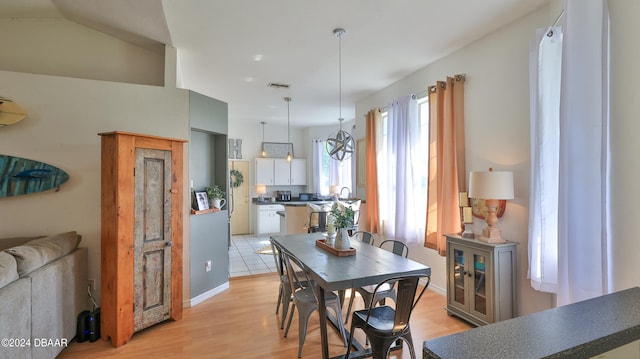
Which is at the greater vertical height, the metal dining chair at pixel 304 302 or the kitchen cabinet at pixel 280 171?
the kitchen cabinet at pixel 280 171

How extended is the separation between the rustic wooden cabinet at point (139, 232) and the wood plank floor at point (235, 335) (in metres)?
0.16

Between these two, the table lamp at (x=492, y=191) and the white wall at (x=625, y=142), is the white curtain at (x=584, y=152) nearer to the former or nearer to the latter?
the white wall at (x=625, y=142)

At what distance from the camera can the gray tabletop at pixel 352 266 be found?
2.18m

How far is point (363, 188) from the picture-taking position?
596 cm

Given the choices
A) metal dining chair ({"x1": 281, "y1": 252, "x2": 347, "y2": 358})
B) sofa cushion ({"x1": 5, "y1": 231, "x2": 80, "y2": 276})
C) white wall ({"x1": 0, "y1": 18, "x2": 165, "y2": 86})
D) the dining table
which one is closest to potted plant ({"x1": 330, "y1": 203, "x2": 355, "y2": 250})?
the dining table

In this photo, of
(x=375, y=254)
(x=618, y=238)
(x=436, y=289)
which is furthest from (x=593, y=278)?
(x=436, y=289)

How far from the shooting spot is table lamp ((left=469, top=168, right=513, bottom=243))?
2.75 metres

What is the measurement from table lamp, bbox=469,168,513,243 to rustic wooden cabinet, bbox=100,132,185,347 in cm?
291

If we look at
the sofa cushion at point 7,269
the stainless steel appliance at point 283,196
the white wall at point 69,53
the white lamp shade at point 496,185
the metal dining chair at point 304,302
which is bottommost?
the metal dining chair at point 304,302

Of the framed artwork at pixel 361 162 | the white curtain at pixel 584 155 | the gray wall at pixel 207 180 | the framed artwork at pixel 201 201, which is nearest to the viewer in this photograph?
the white curtain at pixel 584 155

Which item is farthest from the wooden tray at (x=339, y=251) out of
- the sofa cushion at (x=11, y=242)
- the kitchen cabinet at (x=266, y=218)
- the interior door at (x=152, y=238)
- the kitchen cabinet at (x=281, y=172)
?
the kitchen cabinet at (x=281, y=172)

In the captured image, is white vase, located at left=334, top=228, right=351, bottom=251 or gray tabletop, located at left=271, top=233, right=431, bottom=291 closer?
gray tabletop, located at left=271, top=233, right=431, bottom=291

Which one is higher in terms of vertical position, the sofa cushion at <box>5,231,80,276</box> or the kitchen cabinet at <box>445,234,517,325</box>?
the sofa cushion at <box>5,231,80,276</box>

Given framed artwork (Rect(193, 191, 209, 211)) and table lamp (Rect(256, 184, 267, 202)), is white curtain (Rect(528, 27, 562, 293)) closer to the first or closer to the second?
framed artwork (Rect(193, 191, 209, 211))
